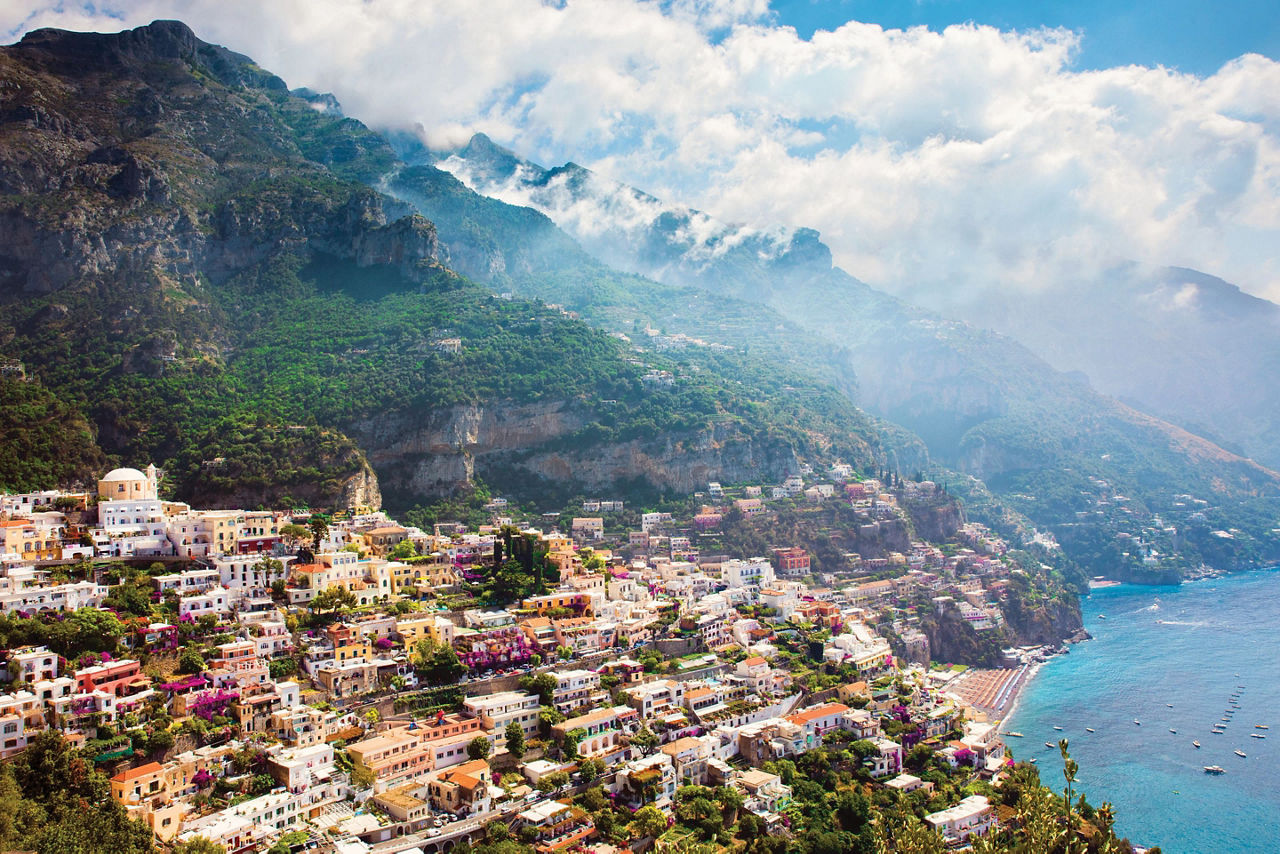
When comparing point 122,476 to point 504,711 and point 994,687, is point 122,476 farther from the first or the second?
point 994,687

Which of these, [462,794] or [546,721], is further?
[546,721]

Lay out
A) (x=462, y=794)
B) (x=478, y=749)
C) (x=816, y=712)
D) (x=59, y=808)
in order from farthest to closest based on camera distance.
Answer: (x=816, y=712) < (x=478, y=749) < (x=462, y=794) < (x=59, y=808)

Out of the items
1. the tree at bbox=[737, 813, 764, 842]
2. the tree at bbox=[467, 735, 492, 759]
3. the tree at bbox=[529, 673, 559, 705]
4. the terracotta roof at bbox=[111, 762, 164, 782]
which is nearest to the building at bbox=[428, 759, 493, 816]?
the tree at bbox=[467, 735, 492, 759]

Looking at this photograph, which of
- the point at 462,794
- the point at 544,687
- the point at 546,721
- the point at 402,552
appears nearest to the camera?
the point at 462,794

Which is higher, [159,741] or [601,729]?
[159,741]

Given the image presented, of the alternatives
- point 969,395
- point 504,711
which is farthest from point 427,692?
point 969,395

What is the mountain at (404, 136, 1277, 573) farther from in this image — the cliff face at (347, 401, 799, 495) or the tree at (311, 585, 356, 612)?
the tree at (311, 585, 356, 612)

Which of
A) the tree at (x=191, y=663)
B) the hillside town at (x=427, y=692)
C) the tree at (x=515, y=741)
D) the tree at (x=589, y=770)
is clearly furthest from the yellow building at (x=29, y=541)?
the tree at (x=589, y=770)

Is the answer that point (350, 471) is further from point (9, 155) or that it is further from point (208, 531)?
point (9, 155)
